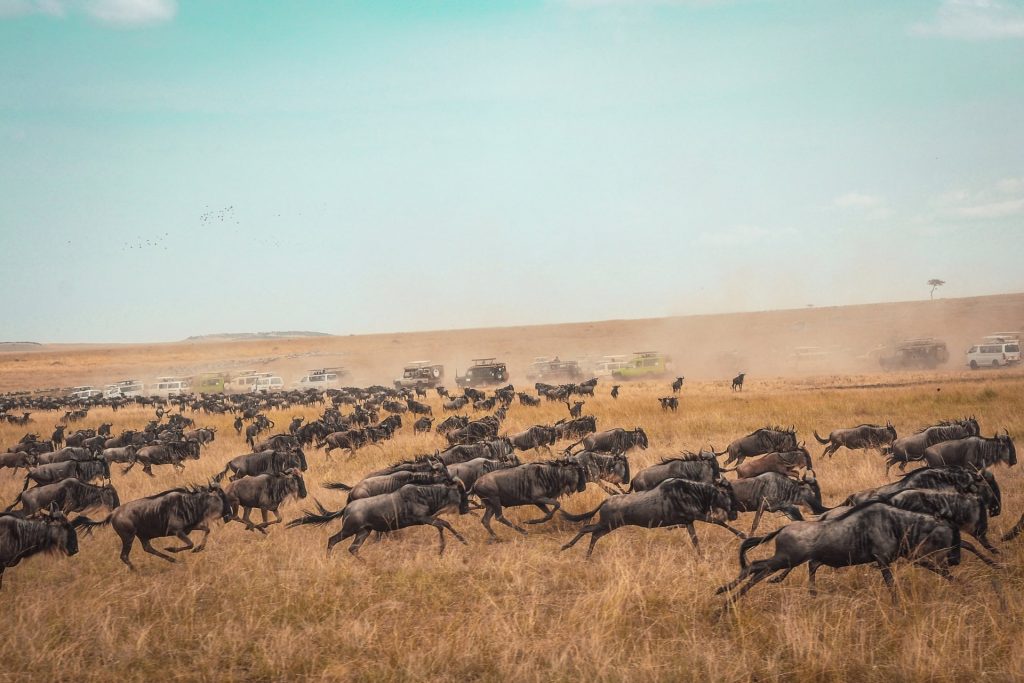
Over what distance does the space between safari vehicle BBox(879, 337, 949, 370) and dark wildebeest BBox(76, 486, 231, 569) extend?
50.0m

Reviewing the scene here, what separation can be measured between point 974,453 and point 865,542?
6155 millimetres

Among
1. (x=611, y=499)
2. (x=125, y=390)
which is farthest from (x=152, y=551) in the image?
(x=125, y=390)

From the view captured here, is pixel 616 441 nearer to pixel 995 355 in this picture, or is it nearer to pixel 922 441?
pixel 922 441

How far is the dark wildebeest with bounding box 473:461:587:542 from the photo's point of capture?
8.94 meters

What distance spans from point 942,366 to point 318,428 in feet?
154

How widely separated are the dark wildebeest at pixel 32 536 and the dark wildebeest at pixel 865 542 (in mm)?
7265

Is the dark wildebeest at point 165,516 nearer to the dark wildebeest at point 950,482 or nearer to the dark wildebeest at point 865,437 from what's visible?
the dark wildebeest at point 950,482

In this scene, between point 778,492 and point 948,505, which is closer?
point 948,505

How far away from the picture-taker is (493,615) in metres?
5.84

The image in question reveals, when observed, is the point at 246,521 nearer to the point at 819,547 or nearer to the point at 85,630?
the point at 85,630

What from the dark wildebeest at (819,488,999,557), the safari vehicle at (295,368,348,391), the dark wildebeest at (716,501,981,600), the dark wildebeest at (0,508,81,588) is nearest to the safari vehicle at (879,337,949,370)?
the safari vehicle at (295,368,348,391)

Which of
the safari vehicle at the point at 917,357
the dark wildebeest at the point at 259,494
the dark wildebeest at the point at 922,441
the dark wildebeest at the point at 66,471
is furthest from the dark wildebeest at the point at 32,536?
the safari vehicle at the point at 917,357

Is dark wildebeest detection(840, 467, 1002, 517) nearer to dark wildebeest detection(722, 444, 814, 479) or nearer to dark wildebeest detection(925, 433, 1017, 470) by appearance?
dark wildebeest detection(722, 444, 814, 479)

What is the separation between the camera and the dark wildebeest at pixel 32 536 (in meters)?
7.00
